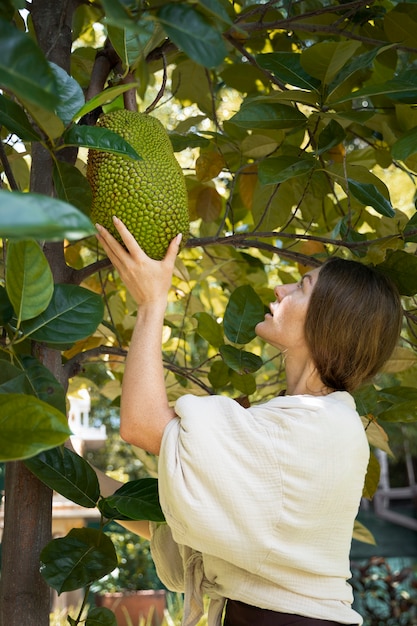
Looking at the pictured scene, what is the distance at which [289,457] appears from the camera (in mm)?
867

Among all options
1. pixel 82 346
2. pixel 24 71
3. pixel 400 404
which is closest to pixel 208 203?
pixel 82 346

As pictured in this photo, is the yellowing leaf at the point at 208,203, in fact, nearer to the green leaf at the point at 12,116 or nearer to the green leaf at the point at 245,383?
the green leaf at the point at 245,383

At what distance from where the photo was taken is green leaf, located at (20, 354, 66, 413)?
762 mm

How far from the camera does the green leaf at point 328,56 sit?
96cm

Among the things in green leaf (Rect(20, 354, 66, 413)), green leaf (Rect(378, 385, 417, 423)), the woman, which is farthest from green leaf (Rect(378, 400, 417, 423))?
green leaf (Rect(20, 354, 66, 413))

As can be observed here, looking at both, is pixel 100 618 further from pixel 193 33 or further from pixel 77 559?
pixel 193 33

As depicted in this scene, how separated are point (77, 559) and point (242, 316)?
41 cm

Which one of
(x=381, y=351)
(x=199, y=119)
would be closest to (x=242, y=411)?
(x=381, y=351)

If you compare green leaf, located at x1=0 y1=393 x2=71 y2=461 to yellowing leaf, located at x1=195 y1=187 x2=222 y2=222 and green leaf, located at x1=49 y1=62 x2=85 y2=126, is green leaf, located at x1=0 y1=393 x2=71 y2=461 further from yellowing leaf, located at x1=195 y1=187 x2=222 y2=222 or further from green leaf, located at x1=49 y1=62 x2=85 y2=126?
yellowing leaf, located at x1=195 y1=187 x2=222 y2=222

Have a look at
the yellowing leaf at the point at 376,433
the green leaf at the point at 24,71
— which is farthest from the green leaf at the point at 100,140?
the yellowing leaf at the point at 376,433

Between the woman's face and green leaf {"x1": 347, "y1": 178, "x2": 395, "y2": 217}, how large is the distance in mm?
116

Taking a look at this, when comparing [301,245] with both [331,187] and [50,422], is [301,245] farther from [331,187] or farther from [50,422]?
[50,422]

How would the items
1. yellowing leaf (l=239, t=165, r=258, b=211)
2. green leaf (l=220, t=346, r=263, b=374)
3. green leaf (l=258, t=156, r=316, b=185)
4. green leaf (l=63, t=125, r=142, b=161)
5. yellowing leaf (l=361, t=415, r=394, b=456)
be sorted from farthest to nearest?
yellowing leaf (l=239, t=165, r=258, b=211) → yellowing leaf (l=361, t=415, r=394, b=456) → green leaf (l=220, t=346, r=263, b=374) → green leaf (l=258, t=156, r=316, b=185) → green leaf (l=63, t=125, r=142, b=161)

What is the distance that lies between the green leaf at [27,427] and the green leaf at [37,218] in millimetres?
225
